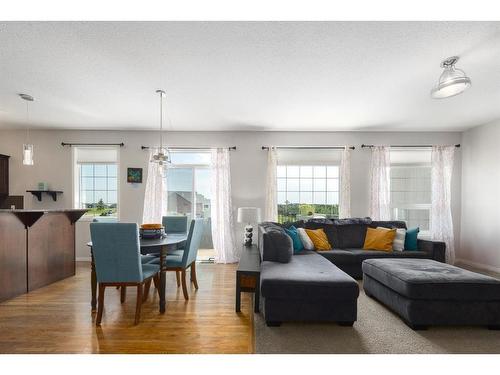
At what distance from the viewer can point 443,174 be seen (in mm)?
4605

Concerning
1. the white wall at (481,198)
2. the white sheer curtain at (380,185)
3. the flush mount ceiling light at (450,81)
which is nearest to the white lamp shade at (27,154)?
the flush mount ceiling light at (450,81)

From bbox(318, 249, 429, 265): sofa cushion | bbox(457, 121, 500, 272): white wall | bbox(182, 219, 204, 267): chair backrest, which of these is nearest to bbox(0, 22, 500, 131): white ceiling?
bbox(457, 121, 500, 272): white wall

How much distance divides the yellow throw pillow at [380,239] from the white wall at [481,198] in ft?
5.67

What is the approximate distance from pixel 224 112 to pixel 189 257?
2.21m

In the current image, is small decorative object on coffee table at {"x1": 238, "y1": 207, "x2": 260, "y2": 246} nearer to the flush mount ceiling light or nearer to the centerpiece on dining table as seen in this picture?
the centerpiece on dining table

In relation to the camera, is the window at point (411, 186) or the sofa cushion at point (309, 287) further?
the window at point (411, 186)

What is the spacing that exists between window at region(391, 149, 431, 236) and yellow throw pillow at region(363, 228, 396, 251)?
3.72 ft

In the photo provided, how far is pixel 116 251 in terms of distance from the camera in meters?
2.27

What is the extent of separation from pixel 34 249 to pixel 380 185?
567cm

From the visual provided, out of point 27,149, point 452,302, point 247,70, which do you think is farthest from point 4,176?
point 452,302

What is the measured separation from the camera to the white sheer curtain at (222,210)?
4.64m

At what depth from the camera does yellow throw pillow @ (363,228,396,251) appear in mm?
3890

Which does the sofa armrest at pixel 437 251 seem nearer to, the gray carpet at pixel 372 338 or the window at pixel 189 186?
the gray carpet at pixel 372 338
